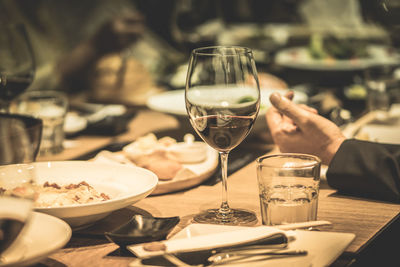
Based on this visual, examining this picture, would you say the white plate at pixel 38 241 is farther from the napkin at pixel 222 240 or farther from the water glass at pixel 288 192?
the water glass at pixel 288 192

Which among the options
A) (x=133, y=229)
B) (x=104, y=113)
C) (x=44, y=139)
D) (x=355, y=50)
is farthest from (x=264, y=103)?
(x=355, y=50)

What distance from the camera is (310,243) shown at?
0.82 meters

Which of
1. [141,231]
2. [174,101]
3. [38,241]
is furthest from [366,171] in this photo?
[174,101]

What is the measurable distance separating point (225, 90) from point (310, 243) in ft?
1.14

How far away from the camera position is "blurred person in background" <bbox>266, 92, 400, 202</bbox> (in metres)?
1.14

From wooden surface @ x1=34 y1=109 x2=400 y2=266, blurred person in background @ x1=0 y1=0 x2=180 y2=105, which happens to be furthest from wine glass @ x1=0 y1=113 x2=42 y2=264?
blurred person in background @ x1=0 y1=0 x2=180 y2=105

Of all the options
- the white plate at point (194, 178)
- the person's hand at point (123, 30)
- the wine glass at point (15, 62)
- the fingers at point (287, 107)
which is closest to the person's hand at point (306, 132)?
the fingers at point (287, 107)

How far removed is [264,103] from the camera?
6.12ft

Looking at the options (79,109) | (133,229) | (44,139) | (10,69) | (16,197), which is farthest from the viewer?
(79,109)

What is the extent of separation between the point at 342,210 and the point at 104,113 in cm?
118

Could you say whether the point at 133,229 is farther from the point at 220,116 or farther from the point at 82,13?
the point at 82,13

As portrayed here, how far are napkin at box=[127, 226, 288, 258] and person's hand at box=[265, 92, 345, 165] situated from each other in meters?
0.48

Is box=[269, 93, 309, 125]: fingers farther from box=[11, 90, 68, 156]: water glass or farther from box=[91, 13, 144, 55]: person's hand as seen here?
A: box=[91, 13, 144, 55]: person's hand

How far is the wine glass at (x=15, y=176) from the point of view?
2.19ft
